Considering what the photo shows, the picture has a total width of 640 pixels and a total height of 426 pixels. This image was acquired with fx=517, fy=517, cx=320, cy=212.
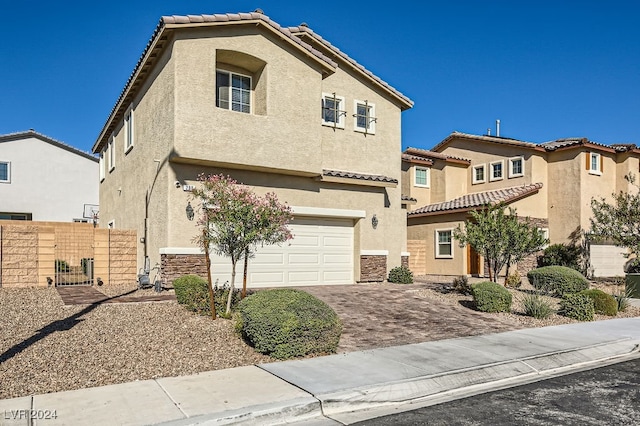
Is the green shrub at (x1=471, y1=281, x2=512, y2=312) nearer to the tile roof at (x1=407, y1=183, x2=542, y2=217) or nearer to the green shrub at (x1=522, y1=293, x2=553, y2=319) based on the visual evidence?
the green shrub at (x1=522, y1=293, x2=553, y2=319)

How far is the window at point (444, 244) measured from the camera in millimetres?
25312

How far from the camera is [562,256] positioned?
80.5 feet

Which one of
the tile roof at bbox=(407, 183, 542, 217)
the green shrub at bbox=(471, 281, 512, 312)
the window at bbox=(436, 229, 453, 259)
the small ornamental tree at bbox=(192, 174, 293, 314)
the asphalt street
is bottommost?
the asphalt street

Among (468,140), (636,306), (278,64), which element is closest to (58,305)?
(278,64)

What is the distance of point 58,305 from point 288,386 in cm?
729

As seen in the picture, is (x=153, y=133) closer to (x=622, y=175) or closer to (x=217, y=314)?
(x=217, y=314)

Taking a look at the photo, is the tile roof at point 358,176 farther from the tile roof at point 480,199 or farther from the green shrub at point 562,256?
the green shrub at point 562,256

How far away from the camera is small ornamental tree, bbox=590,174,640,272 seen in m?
22.6

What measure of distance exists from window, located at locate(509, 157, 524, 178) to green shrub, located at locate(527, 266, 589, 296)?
11112 millimetres

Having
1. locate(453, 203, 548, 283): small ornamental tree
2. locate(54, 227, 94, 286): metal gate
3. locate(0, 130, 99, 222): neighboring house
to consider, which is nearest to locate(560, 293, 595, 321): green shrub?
locate(453, 203, 548, 283): small ornamental tree

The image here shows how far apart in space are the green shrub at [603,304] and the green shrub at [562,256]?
10512 millimetres

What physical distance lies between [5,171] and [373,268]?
27146 mm

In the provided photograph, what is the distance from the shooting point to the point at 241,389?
6543 millimetres

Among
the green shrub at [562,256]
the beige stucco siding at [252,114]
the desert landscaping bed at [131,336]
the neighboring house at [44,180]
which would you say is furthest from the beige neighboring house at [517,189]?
the neighboring house at [44,180]
